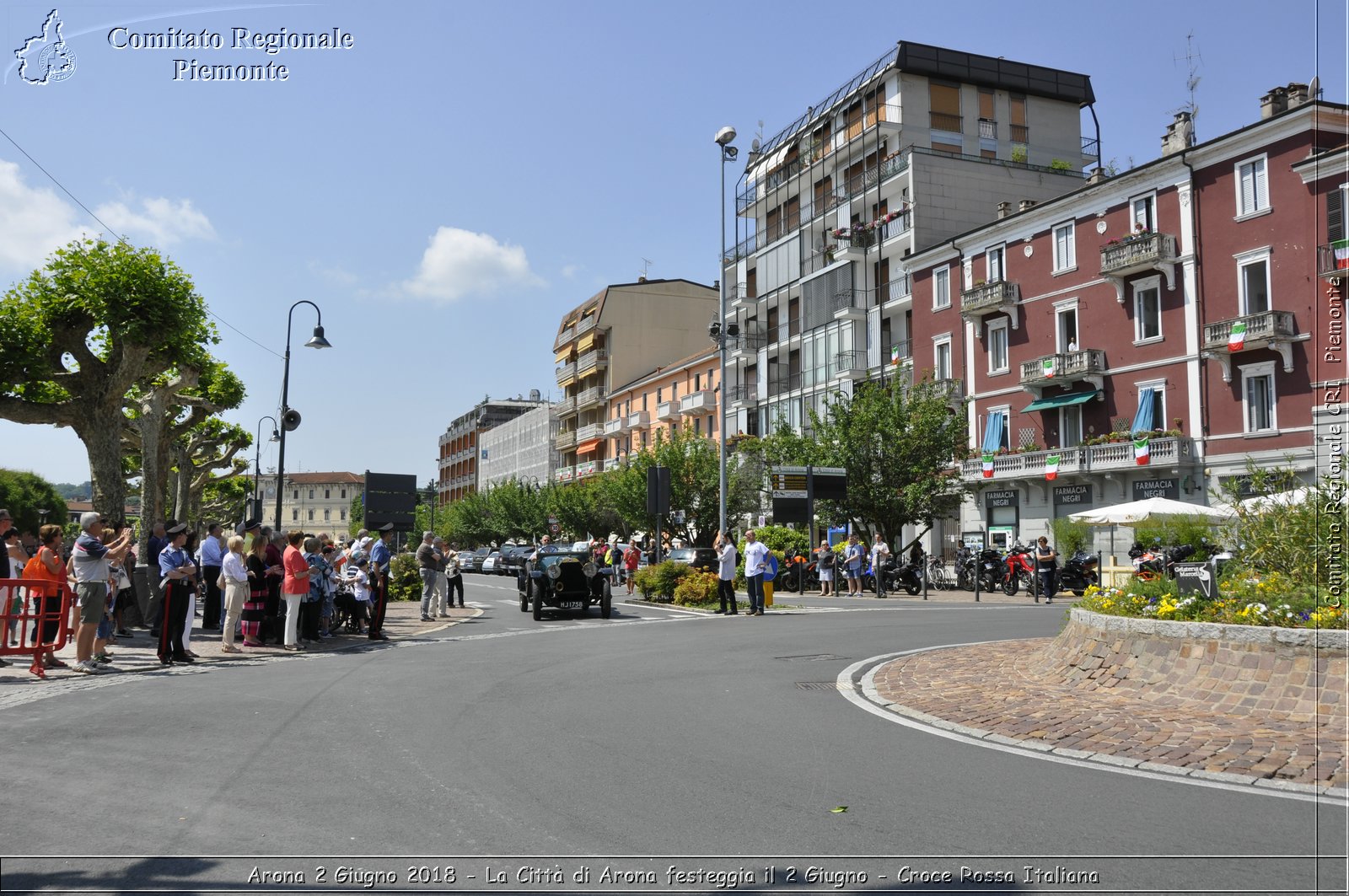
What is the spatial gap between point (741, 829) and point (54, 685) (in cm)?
876

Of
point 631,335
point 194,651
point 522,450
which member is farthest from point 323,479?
point 194,651

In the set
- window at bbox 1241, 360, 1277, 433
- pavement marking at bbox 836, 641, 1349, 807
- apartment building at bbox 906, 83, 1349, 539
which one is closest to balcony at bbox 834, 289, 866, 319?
apartment building at bbox 906, 83, 1349, 539

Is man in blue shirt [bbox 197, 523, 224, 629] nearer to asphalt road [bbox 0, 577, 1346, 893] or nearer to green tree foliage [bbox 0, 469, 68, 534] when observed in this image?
asphalt road [bbox 0, 577, 1346, 893]

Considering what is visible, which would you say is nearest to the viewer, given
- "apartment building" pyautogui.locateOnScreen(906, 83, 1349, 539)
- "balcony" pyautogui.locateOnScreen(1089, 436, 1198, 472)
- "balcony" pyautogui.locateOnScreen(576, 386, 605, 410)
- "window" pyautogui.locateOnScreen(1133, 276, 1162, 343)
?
"apartment building" pyautogui.locateOnScreen(906, 83, 1349, 539)

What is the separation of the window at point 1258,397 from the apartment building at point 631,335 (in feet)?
164

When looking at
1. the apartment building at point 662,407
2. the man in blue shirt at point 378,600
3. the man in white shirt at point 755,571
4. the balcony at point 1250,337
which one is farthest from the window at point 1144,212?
the man in blue shirt at point 378,600

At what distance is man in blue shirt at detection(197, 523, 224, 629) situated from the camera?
15.6 meters

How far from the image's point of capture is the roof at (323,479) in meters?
176

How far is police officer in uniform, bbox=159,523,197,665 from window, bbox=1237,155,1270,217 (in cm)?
3169

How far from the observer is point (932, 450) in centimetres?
3884

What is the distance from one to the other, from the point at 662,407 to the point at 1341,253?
155 feet

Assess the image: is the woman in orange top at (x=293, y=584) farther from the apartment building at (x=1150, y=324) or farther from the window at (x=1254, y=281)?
the window at (x=1254, y=281)

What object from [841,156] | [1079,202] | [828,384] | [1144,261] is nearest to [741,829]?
[1144,261]

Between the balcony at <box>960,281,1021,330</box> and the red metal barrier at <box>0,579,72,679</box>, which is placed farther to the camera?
the balcony at <box>960,281,1021,330</box>
